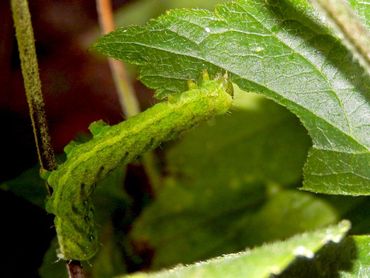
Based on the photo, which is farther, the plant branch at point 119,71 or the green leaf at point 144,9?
the green leaf at point 144,9

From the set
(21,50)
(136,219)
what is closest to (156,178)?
(136,219)

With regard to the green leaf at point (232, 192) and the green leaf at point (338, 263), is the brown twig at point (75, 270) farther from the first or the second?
the green leaf at point (232, 192)

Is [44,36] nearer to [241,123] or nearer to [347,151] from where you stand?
[241,123]

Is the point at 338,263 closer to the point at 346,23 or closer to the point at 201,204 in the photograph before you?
the point at 346,23

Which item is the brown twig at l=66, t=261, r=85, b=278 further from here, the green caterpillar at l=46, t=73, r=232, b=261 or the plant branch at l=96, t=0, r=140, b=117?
the plant branch at l=96, t=0, r=140, b=117

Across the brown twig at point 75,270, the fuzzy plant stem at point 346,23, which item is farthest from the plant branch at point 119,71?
the fuzzy plant stem at point 346,23

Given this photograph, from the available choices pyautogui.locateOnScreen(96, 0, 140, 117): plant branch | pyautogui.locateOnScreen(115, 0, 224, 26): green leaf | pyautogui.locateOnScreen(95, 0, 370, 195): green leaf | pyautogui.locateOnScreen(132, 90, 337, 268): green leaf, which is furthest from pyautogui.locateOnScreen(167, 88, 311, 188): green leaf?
pyautogui.locateOnScreen(95, 0, 370, 195): green leaf

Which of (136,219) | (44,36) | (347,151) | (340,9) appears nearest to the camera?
(340,9)

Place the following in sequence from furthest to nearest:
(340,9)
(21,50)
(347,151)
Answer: (347,151), (21,50), (340,9)
